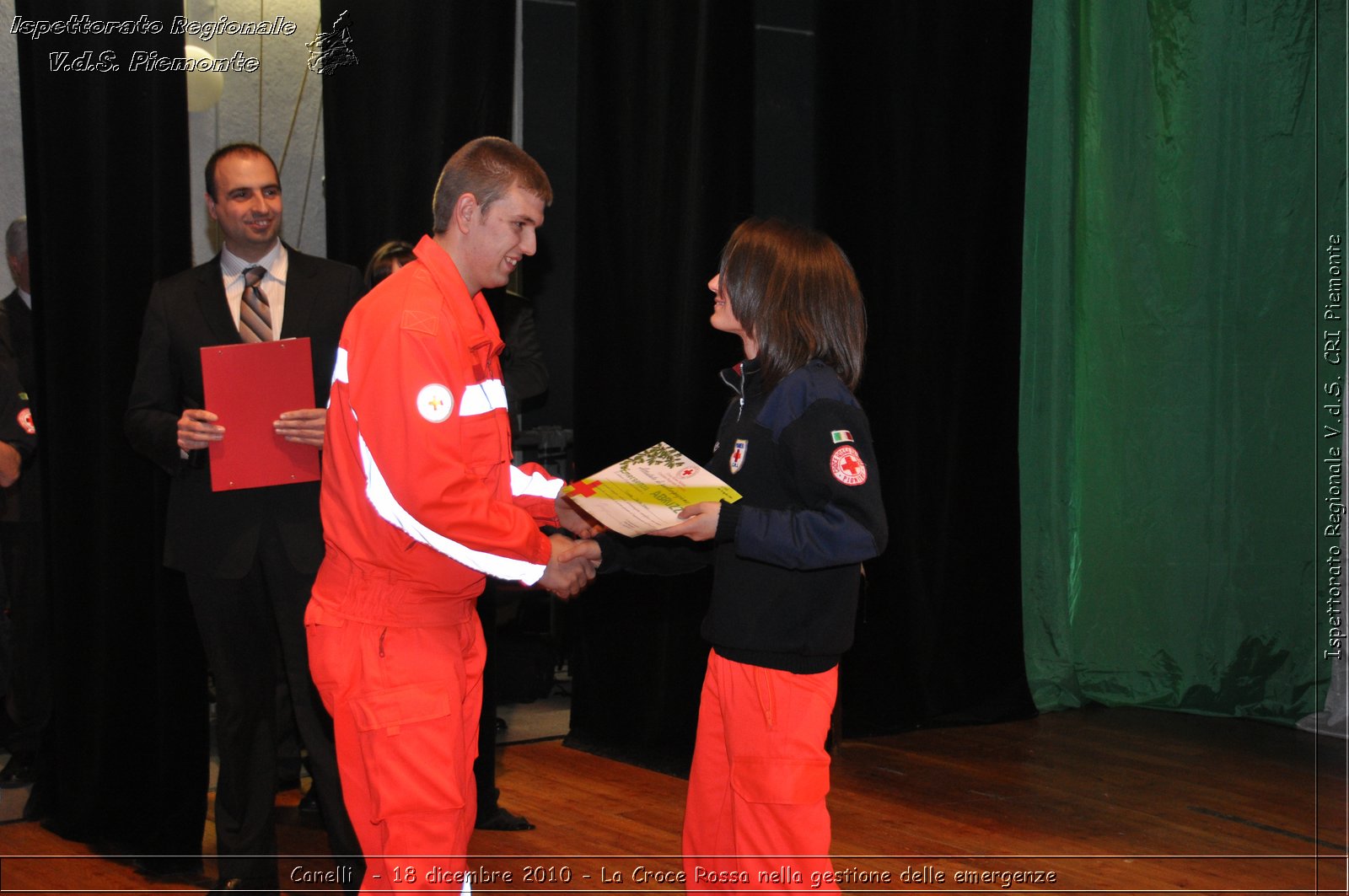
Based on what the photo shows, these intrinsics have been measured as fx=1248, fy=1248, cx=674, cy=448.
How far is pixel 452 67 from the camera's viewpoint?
3449mm

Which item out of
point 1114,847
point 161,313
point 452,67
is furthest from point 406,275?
point 1114,847

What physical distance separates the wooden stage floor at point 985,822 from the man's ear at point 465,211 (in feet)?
5.51

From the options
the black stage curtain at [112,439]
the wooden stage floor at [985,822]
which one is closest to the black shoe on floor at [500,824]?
the wooden stage floor at [985,822]

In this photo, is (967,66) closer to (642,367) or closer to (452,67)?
(642,367)

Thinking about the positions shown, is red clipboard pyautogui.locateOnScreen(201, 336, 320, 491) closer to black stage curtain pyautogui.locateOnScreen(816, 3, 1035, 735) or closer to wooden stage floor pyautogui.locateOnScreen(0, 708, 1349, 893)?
wooden stage floor pyautogui.locateOnScreen(0, 708, 1349, 893)

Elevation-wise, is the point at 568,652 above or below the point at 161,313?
below

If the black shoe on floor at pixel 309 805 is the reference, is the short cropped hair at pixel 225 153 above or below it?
above

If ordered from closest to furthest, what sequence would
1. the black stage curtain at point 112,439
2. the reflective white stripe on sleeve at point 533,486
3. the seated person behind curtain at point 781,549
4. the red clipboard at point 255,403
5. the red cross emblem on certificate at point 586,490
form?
1. the seated person behind curtain at point 781,549
2. the red cross emblem on certificate at point 586,490
3. the reflective white stripe on sleeve at point 533,486
4. the red clipboard at point 255,403
5. the black stage curtain at point 112,439

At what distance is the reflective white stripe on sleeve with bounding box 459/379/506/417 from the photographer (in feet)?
6.24

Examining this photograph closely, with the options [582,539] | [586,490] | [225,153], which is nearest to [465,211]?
[586,490]

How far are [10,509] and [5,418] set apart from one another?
1.84 feet

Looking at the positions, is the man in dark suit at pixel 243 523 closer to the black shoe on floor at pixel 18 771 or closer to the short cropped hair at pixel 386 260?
the short cropped hair at pixel 386 260

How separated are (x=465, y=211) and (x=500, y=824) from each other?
1.95 m

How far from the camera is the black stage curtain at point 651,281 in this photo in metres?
3.94
